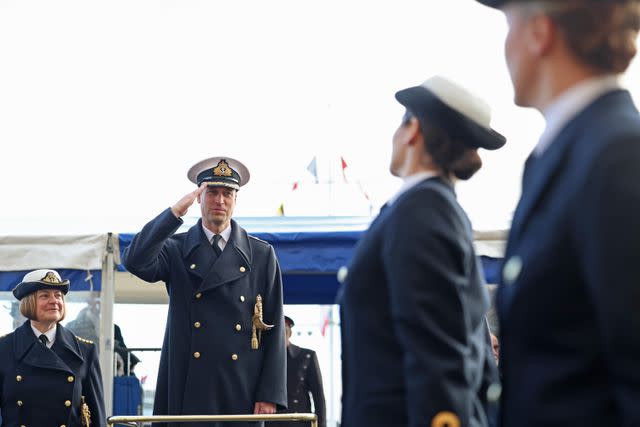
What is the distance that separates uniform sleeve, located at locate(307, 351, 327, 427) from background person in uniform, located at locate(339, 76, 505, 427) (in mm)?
6687

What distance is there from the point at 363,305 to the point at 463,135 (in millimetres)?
526

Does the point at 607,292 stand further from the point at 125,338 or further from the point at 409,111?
the point at 125,338

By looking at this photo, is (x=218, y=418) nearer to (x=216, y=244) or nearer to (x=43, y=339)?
(x=216, y=244)

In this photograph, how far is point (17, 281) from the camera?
7664 mm

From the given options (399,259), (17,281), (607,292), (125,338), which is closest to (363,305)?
(399,259)

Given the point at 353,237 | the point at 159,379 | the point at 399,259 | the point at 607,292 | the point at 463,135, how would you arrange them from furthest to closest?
1. the point at 353,237
2. the point at 159,379
3. the point at 463,135
4. the point at 399,259
5. the point at 607,292

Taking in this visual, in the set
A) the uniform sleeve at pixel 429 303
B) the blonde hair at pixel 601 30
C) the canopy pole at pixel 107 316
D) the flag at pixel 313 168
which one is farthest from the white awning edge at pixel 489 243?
the flag at pixel 313 168

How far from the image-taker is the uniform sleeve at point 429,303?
219 centimetres

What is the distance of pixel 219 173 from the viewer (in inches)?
208

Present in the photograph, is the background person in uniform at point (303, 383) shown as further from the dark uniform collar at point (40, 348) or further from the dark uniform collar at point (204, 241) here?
the dark uniform collar at point (204, 241)

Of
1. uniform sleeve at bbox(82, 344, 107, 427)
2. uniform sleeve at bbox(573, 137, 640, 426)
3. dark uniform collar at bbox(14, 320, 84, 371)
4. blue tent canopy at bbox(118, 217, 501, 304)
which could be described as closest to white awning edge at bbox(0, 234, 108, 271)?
blue tent canopy at bbox(118, 217, 501, 304)

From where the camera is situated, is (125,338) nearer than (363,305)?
No

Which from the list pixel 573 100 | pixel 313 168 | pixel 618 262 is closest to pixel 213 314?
pixel 573 100

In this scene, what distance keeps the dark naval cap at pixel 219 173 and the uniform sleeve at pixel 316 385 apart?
4.31m
